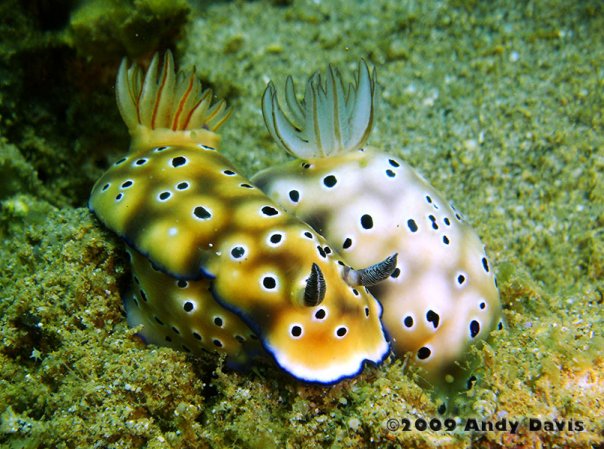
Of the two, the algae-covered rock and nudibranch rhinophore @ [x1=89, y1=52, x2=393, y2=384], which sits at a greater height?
the algae-covered rock

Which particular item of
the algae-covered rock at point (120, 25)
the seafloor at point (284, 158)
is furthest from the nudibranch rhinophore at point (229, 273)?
the algae-covered rock at point (120, 25)

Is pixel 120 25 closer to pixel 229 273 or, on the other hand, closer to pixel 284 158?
pixel 284 158

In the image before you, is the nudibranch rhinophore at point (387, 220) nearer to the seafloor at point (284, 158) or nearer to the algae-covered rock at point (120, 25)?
the seafloor at point (284, 158)

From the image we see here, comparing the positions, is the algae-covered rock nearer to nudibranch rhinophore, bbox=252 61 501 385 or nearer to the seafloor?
the seafloor

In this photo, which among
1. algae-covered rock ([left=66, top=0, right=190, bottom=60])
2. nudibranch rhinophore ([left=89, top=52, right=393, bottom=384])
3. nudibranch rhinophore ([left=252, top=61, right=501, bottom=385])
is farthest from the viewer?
algae-covered rock ([left=66, top=0, right=190, bottom=60])

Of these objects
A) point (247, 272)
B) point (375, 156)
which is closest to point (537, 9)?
point (375, 156)

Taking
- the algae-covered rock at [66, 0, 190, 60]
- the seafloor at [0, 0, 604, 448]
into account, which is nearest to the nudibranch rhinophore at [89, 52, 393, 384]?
the seafloor at [0, 0, 604, 448]

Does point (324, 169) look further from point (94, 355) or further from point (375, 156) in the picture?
point (94, 355)
